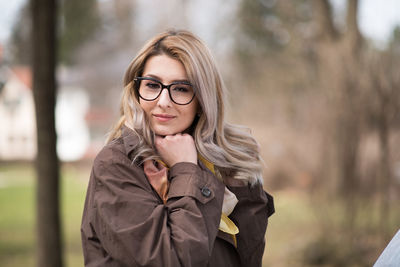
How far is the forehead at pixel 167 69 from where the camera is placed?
1.82m

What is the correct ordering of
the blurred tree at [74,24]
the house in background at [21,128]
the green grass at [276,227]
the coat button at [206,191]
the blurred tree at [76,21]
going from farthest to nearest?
the house in background at [21,128]
the blurred tree at [76,21]
the blurred tree at [74,24]
the green grass at [276,227]
the coat button at [206,191]

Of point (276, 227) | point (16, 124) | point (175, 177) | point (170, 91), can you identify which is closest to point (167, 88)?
point (170, 91)

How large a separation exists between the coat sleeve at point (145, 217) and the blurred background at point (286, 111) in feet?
1.76

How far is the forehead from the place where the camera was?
1820 millimetres

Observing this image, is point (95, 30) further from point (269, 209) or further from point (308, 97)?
point (269, 209)

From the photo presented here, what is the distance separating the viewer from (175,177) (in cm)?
171

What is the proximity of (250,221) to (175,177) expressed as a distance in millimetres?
365

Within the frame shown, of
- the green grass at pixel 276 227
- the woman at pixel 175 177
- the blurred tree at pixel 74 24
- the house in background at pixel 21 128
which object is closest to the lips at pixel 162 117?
the woman at pixel 175 177

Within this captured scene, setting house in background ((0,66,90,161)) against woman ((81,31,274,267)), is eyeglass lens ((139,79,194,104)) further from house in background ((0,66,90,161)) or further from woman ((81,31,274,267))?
house in background ((0,66,90,161))

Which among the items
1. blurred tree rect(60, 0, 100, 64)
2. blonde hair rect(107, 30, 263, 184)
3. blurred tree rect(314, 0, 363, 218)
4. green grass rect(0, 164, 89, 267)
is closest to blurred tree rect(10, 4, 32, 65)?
blurred tree rect(60, 0, 100, 64)

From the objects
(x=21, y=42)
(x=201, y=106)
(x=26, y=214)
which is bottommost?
(x=26, y=214)

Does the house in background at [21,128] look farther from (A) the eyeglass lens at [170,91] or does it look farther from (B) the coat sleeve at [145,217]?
(B) the coat sleeve at [145,217]

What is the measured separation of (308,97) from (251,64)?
765cm

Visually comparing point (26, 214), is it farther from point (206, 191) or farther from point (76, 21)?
point (206, 191)
